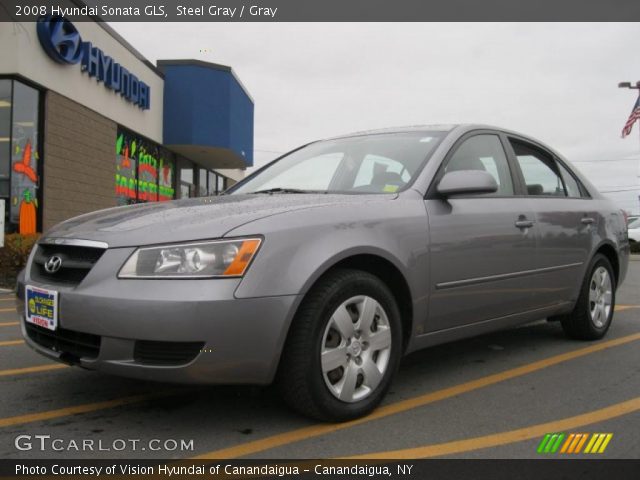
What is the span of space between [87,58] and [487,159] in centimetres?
1076

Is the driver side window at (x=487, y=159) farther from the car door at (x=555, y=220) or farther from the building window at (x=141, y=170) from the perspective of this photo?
the building window at (x=141, y=170)

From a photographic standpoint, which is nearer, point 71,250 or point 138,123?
point 71,250

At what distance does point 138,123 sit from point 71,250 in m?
13.5

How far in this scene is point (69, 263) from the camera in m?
2.68

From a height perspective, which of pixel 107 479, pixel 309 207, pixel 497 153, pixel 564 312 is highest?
pixel 497 153

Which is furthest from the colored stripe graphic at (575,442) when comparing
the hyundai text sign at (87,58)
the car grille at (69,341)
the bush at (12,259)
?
the hyundai text sign at (87,58)

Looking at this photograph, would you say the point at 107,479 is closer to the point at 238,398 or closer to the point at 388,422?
the point at 238,398

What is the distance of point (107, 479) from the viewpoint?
2215 millimetres

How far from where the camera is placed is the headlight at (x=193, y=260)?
8.02ft

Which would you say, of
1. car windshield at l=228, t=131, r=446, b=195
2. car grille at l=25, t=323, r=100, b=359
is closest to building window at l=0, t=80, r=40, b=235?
car windshield at l=228, t=131, r=446, b=195

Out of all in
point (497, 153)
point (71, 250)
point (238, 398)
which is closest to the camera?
point (71, 250)

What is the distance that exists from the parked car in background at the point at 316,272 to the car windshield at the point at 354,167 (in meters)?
0.01

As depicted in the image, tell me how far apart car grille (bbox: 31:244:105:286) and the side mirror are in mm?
1831

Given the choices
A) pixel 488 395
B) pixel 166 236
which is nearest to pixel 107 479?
pixel 166 236
